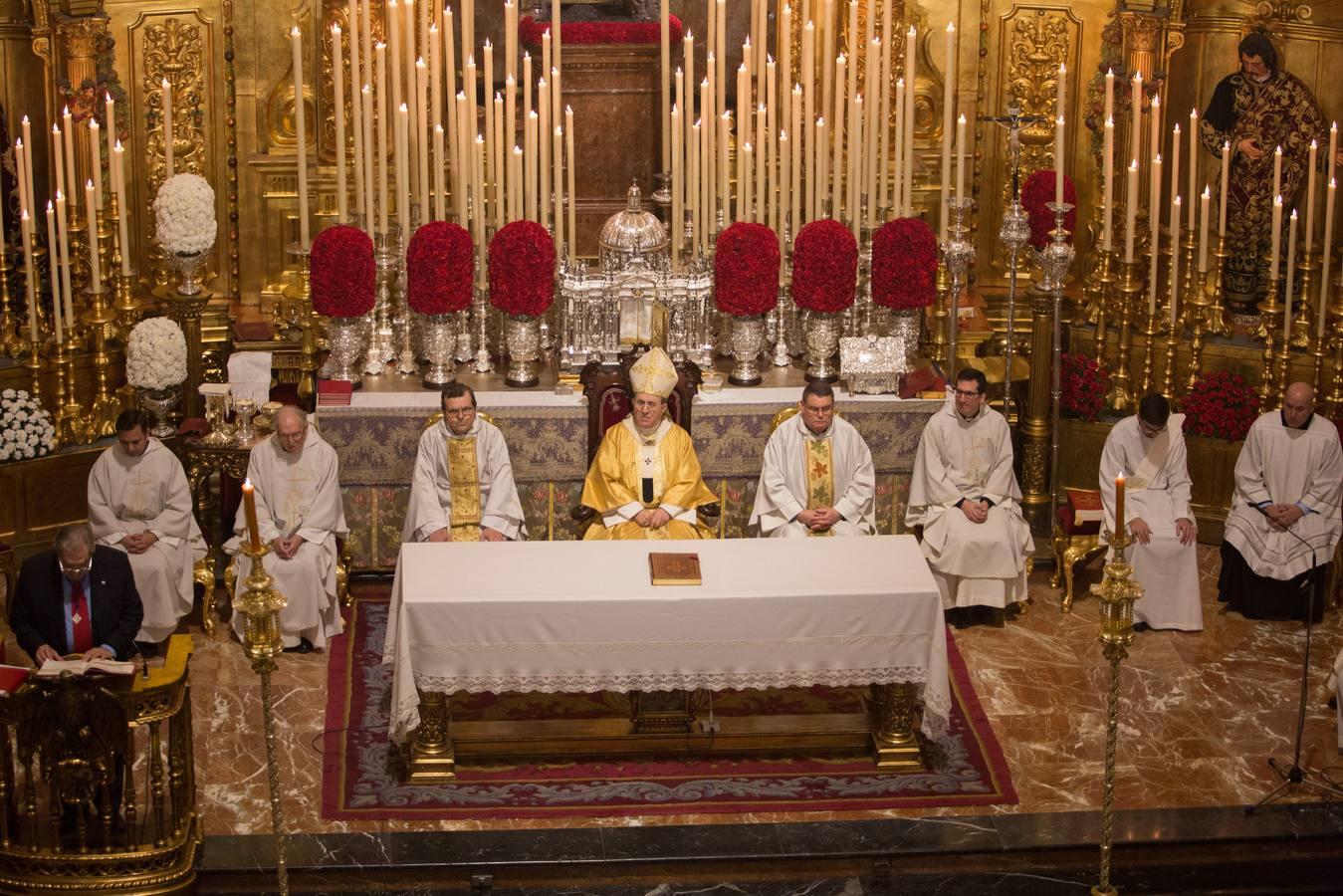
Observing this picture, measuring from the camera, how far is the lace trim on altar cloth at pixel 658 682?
33.4 ft

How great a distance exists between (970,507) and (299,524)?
3847 mm

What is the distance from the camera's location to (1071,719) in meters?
11.2

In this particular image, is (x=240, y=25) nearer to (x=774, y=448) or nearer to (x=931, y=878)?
(x=774, y=448)

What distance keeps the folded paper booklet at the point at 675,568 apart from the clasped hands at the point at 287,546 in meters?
2.31

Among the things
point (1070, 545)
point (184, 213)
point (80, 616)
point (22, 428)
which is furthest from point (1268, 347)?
point (22, 428)

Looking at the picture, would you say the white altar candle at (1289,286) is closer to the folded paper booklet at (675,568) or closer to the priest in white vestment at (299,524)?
the folded paper booklet at (675,568)

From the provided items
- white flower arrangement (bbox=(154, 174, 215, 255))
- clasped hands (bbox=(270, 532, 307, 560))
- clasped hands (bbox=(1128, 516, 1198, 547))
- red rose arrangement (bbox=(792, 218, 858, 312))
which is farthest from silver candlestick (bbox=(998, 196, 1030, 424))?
white flower arrangement (bbox=(154, 174, 215, 255))

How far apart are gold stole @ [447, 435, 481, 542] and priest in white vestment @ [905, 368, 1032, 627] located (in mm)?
2572

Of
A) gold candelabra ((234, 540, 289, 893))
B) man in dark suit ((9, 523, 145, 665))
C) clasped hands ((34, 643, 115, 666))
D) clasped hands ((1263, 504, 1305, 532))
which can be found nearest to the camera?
gold candelabra ((234, 540, 289, 893))

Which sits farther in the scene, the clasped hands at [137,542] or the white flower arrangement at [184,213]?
the white flower arrangement at [184,213]

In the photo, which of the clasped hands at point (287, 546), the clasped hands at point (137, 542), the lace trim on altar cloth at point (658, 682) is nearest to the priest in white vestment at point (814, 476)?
the lace trim on altar cloth at point (658, 682)

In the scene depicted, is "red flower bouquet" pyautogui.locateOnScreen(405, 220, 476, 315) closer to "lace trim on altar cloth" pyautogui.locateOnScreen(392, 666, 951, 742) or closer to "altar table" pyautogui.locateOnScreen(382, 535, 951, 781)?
"altar table" pyautogui.locateOnScreen(382, 535, 951, 781)

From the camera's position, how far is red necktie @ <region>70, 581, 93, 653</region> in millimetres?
10211

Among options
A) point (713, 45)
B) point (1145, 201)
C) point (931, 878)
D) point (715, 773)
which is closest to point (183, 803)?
point (715, 773)
